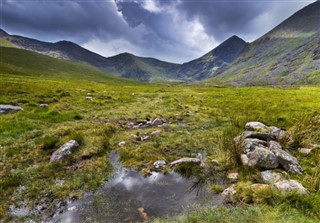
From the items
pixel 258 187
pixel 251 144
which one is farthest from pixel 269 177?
pixel 251 144

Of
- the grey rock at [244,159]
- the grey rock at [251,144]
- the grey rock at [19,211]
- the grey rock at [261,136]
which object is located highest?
the grey rock at [261,136]

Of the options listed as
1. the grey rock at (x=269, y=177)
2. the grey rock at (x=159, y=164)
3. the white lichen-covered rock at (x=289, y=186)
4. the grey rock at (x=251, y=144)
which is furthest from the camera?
the grey rock at (x=159, y=164)

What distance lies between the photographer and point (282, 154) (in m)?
12.6

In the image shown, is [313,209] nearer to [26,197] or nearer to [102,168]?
[102,168]

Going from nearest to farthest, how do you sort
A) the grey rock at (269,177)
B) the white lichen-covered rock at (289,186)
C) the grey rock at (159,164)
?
the white lichen-covered rock at (289,186) → the grey rock at (269,177) → the grey rock at (159,164)

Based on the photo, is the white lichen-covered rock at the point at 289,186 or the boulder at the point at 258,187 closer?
the white lichen-covered rock at the point at 289,186

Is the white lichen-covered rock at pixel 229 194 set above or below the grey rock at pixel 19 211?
above

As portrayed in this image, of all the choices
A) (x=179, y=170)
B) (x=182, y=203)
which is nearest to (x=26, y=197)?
(x=182, y=203)

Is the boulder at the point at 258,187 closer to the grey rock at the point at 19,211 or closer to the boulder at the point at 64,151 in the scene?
the grey rock at the point at 19,211

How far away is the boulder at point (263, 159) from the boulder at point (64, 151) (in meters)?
10.8

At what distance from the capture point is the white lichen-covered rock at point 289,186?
376 inches

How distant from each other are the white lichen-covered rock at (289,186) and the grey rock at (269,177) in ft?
1.91

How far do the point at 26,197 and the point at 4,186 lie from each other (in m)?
1.53

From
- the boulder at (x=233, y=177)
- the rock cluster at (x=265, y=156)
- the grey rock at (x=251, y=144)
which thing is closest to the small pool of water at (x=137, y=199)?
the boulder at (x=233, y=177)
